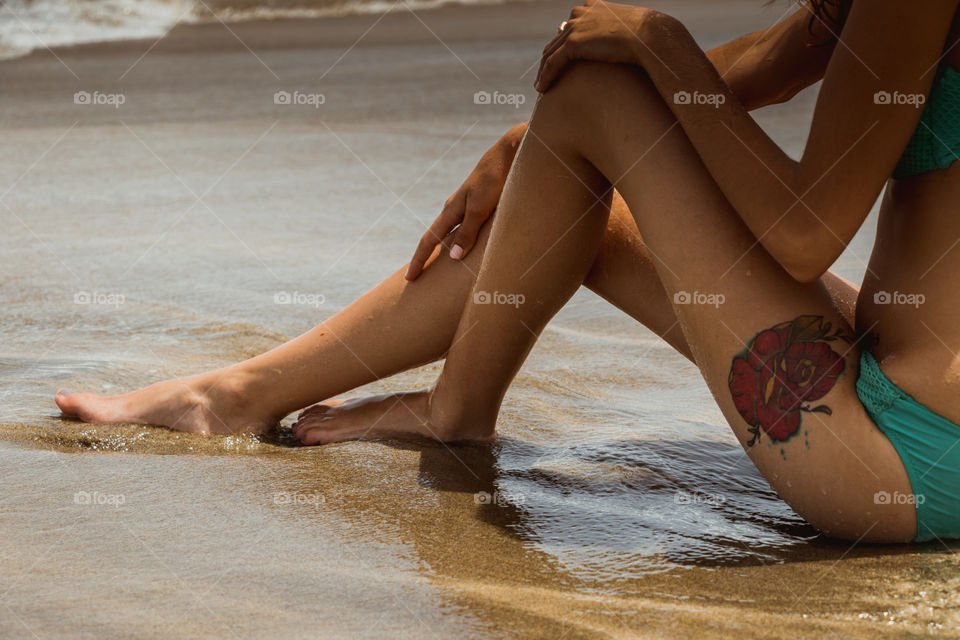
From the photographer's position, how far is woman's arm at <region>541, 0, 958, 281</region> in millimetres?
1490

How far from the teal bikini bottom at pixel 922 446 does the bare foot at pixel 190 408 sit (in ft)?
4.13

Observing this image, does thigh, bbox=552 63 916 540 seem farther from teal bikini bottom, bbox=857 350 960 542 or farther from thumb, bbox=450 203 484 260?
thumb, bbox=450 203 484 260

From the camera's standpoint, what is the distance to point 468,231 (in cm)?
217

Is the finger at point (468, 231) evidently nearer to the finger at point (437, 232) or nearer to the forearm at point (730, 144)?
the finger at point (437, 232)

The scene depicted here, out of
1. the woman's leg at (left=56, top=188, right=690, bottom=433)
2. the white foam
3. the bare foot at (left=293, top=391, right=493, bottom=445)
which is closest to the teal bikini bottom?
the woman's leg at (left=56, top=188, right=690, bottom=433)

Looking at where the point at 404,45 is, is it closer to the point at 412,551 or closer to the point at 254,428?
the point at 254,428

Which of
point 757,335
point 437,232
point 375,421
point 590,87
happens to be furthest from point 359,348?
point 757,335

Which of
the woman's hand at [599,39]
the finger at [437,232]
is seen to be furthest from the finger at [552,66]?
the finger at [437,232]

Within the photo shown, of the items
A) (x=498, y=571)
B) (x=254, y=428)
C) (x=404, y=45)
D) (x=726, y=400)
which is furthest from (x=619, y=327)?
(x=404, y=45)

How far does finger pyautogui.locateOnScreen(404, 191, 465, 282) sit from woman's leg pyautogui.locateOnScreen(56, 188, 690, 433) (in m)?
0.02

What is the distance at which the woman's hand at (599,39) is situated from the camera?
5.86ft

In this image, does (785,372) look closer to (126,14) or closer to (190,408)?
(190,408)

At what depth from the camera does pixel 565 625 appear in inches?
55.7

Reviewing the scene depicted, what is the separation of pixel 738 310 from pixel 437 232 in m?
0.72
